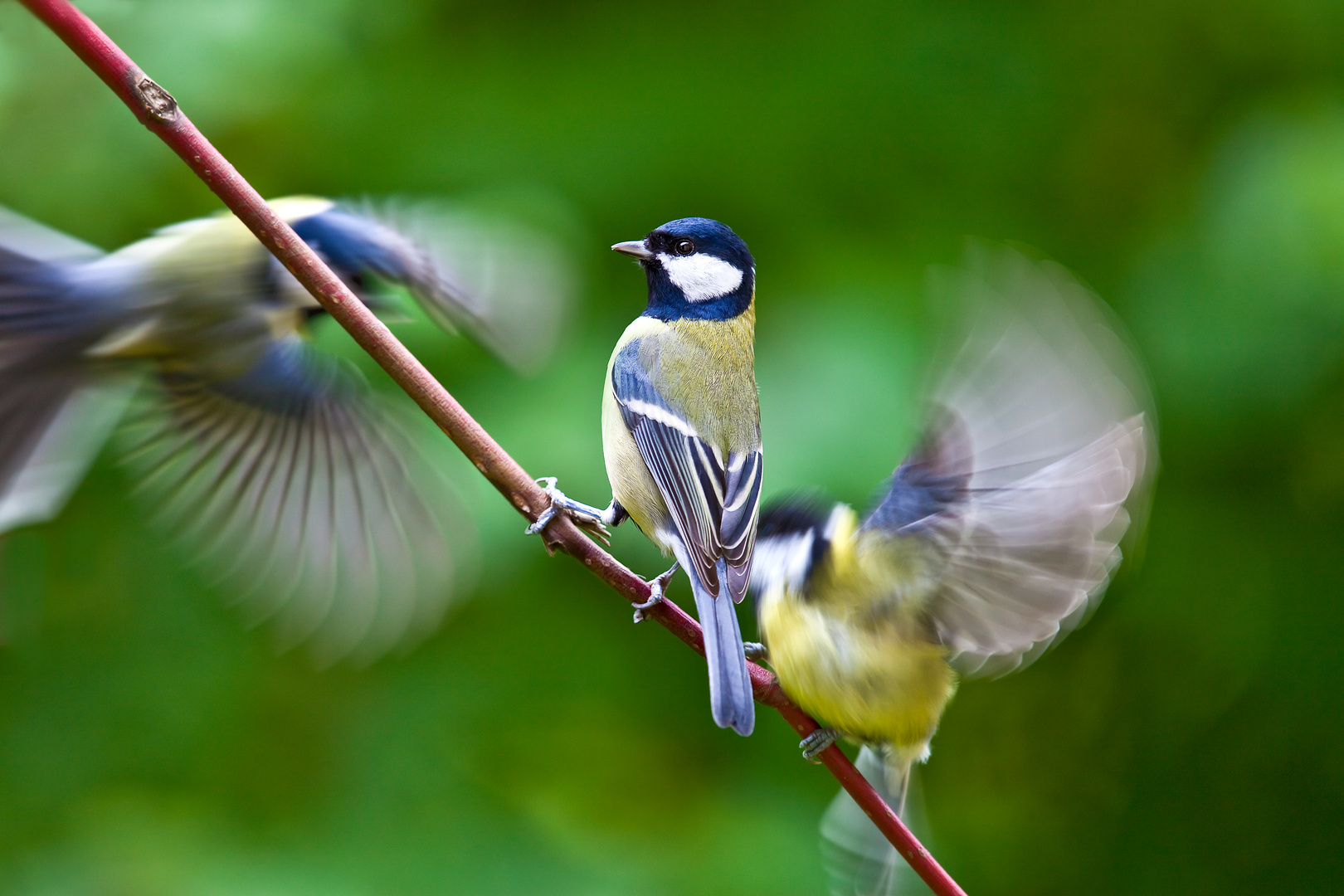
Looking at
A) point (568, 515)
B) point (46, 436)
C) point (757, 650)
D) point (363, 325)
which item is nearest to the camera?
point (363, 325)

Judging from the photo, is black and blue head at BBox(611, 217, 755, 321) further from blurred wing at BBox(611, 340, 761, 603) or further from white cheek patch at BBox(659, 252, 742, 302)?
blurred wing at BBox(611, 340, 761, 603)

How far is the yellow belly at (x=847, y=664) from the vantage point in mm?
1460

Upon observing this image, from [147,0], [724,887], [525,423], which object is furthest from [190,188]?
[724,887]

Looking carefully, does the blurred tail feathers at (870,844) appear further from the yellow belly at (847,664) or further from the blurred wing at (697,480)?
the blurred wing at (697,480)

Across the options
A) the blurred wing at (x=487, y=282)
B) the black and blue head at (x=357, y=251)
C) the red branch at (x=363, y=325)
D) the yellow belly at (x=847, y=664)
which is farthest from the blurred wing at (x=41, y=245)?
the yellow belly at (x=847, y=664)

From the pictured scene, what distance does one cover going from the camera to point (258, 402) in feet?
5.97

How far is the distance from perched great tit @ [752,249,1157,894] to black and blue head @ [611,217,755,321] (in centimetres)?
36

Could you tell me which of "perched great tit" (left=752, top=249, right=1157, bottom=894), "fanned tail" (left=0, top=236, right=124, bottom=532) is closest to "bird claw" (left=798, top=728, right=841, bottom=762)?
"perched great tit" (left=752, top=249, right=1157, bottom=894)

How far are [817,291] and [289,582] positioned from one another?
1.40m

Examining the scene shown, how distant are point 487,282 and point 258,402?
51 cm

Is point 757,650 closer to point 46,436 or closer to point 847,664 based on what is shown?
point 847,664

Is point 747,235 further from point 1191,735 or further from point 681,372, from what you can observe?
point 1191,735

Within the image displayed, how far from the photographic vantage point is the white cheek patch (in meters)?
1.71

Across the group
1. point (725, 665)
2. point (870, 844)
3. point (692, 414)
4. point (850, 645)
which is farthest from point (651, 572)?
point (725, 665)
